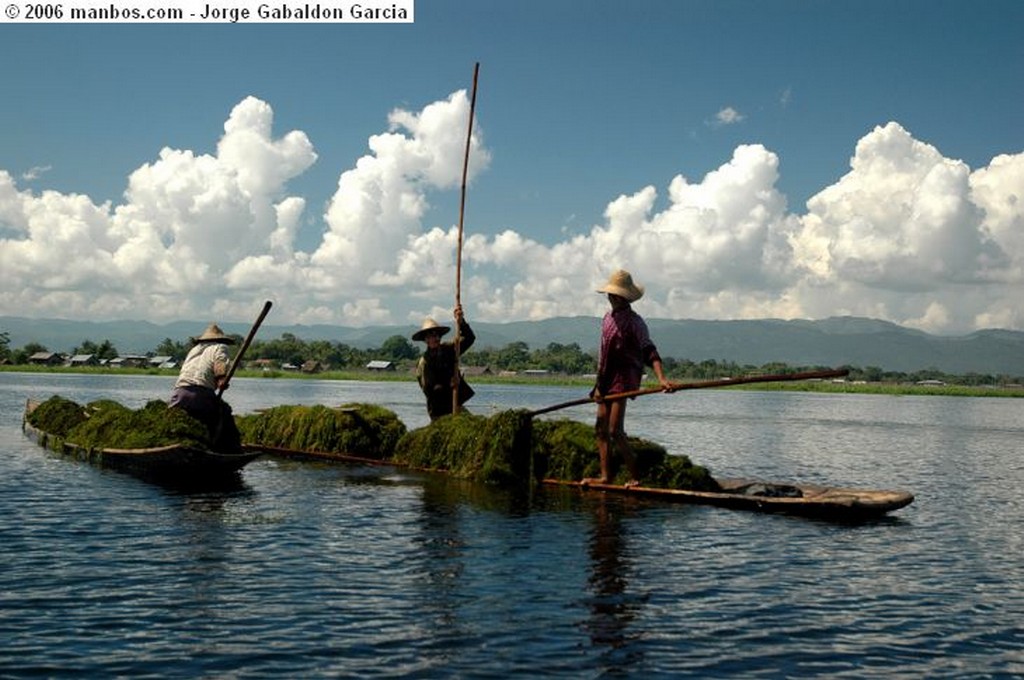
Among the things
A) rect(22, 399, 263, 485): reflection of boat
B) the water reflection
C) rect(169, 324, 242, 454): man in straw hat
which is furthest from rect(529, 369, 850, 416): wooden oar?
rect(169, 324, 242, 454): man in straw hat

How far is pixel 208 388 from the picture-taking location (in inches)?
671

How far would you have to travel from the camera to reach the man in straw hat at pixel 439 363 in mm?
18188

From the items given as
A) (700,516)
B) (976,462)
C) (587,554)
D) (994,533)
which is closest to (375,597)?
(587,554)

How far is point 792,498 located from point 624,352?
313 cm

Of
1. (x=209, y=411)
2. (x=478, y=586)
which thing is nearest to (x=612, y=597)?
(x=478, y=586)

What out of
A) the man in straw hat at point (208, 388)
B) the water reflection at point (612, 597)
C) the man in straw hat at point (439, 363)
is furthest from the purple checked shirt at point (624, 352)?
the man in straw hat at point (208, 388)

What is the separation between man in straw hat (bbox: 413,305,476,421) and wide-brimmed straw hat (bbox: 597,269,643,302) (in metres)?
4.78

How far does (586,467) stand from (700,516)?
2818mm

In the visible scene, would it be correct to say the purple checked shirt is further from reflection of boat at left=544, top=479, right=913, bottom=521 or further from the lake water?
the lake water

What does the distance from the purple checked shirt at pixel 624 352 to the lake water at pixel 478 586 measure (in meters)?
1.81

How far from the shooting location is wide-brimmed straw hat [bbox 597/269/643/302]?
13594 mm

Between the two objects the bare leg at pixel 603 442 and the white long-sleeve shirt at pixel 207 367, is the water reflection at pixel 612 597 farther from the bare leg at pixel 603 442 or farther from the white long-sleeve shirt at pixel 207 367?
the white long-sleeve shirt at pixel 207 367

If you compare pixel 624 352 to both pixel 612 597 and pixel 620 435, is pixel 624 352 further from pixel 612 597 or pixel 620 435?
pixel 612 597

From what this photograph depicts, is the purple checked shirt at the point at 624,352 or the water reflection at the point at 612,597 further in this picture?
the purple checked shirt at the point at 624,352
